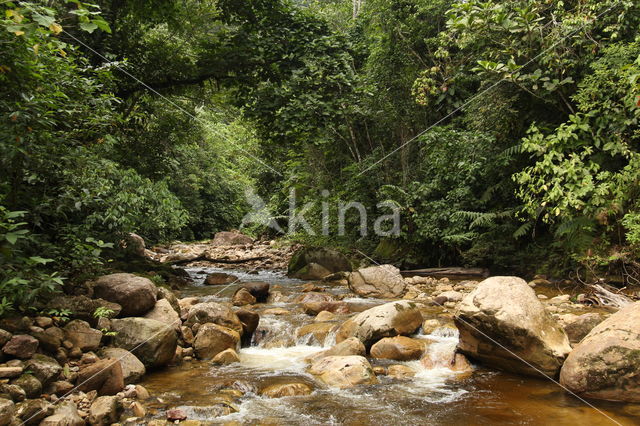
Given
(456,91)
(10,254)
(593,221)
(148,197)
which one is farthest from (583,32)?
(10,254)

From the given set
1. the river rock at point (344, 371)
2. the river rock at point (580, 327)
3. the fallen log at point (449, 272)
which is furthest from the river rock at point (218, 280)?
the river rock at point (580, 327)

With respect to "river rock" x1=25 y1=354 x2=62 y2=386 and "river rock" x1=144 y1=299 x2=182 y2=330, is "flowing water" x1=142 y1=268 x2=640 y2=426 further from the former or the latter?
"river rock" x1=25 y1=354 x2=62 y2=386

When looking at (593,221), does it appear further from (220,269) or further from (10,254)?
(220,269)

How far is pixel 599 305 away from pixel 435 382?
3.80m

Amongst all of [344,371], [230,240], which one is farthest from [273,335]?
[230,240]

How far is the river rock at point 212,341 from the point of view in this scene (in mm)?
5250

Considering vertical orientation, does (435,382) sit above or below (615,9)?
below

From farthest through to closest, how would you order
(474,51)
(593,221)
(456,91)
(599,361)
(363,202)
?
1. (363,202)
2. (456,91)
3. (474,51)
4. (593,221)
5. (599,361)

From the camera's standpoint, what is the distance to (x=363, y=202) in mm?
13305

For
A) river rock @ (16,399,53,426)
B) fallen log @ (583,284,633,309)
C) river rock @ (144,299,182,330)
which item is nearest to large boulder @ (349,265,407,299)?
fallen log @ (583,284,633,309)

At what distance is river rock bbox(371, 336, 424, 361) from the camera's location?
5.12 meters

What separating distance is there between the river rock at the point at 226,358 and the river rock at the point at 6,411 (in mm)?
2337

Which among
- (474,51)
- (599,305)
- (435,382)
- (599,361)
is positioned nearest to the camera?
(599,361)

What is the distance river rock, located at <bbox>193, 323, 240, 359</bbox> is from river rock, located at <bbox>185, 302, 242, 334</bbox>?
21 cm
